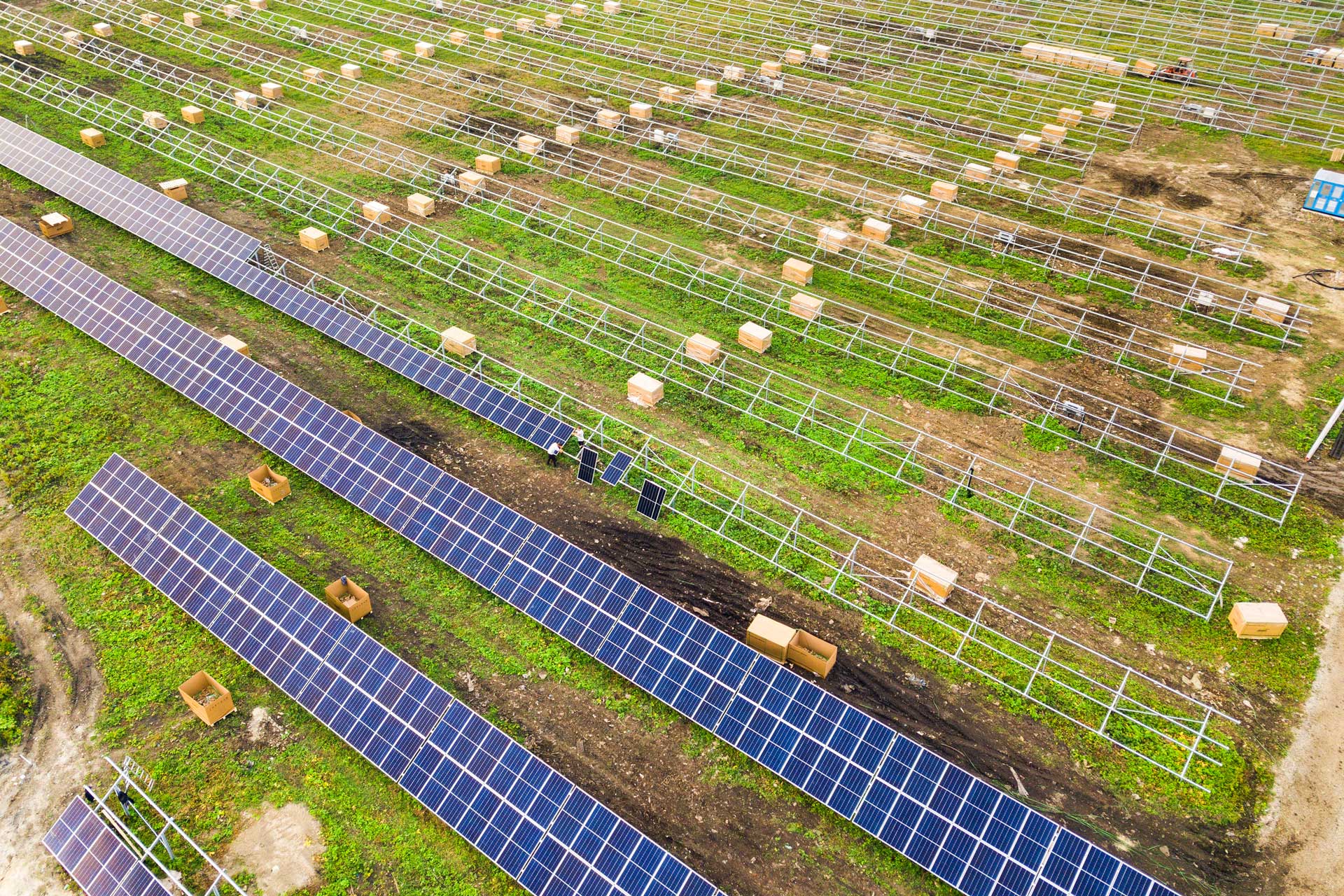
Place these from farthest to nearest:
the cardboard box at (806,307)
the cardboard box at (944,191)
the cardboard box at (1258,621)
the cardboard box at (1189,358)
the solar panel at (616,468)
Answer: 1. the cardboard box at (944,191)
2. the cardboard box at (806,307)
3. the cardboard box at (1189,358)
4. the solar panel at (616,468)
5. the cardboard box at (1258,621)

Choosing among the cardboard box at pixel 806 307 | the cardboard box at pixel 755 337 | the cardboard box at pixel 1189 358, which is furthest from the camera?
the cardboard box at pixel 806 307

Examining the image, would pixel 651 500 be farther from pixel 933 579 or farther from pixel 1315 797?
pixel 1315 797

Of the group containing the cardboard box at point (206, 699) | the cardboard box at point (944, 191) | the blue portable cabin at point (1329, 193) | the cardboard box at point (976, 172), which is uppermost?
the cardboard box at point (976, 172)

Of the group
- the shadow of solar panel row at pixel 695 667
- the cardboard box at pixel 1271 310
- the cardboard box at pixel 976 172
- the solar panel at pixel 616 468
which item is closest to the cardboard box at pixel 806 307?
the solar panel at pixel 616 468

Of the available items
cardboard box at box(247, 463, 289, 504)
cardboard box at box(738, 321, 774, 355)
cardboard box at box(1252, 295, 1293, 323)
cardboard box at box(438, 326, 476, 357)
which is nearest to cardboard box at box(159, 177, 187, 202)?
cardboard box at box(438, 326, 476, 357)

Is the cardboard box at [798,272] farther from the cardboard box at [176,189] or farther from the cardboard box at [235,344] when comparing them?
the cardboard box at [176,189]

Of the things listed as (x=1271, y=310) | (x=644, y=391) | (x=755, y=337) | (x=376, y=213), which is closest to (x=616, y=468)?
(x=644, y=391)
